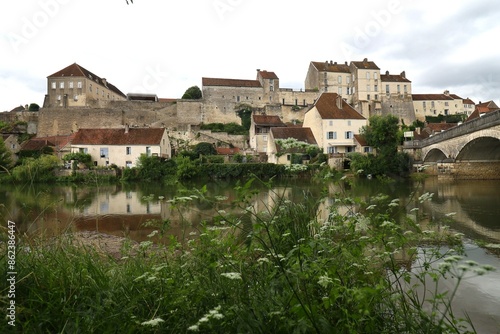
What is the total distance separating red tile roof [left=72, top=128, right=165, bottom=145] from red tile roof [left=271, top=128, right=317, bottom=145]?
12897 millimetres

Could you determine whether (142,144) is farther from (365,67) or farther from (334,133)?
(365,67)

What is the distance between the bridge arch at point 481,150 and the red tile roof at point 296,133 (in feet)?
46.8

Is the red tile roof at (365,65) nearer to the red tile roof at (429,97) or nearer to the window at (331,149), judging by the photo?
the red tile roof at (429,97)

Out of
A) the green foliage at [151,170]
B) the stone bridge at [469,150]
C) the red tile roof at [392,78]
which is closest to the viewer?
the stone bridge at [469,150]

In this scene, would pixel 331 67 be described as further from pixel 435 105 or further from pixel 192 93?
pixel 192 93

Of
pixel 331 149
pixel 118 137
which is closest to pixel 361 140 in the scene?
pixel 331 149

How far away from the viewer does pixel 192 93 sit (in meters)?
59.3

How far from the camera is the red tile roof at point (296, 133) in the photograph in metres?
35.7

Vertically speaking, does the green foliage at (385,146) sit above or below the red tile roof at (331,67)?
below

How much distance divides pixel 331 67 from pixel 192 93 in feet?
80.7

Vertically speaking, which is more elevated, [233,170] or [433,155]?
[433,155]

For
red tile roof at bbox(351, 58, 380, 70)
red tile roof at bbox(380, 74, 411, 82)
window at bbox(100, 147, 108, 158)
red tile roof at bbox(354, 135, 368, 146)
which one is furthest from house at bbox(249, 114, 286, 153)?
red tile roof at bbox(380, 74, 411, 82)

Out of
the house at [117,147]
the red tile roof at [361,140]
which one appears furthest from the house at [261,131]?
the house at [117,147]

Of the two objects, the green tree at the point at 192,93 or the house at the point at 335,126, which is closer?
the house at the point at 335,126
